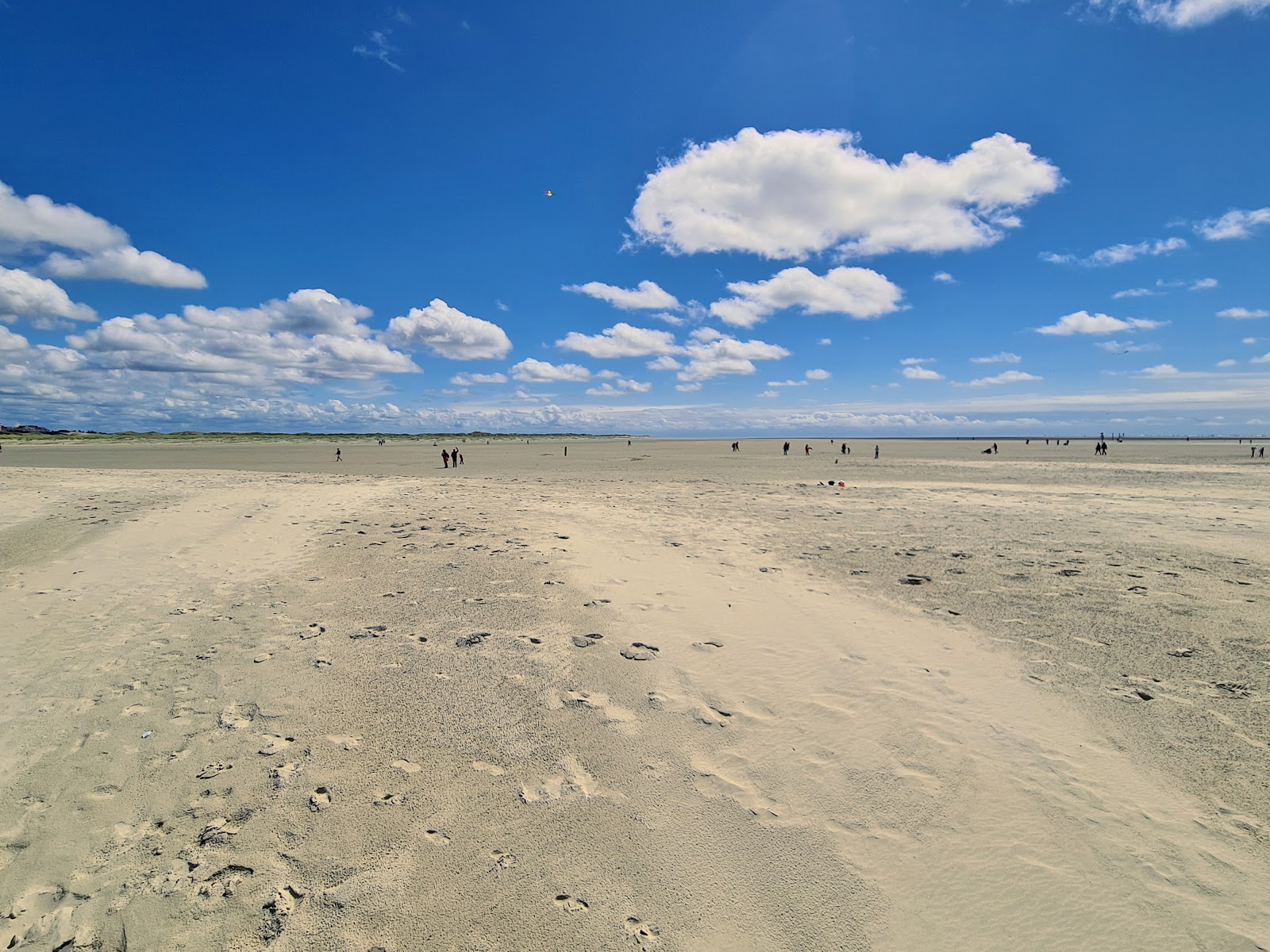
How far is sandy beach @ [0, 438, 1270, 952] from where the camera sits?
328 cm

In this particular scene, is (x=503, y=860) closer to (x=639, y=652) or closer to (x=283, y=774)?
(x=283, y=774)

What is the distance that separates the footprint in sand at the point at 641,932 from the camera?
308cm

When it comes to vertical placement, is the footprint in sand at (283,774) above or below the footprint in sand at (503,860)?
above

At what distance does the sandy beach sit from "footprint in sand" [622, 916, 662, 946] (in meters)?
0.02

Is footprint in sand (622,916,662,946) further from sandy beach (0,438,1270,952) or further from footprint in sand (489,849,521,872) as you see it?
footprint in sand (489,849,521,872)

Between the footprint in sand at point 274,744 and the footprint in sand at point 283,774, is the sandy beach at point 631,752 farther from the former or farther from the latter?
the footprint in sand at point 274,744

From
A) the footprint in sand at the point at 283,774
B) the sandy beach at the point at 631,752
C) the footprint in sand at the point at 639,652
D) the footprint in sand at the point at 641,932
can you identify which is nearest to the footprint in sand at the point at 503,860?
the sandy beach at the point at 631,752

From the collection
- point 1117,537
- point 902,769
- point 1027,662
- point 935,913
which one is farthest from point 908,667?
point 1117,537

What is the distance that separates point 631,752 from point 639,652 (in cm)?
215

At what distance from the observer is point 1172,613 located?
824cm

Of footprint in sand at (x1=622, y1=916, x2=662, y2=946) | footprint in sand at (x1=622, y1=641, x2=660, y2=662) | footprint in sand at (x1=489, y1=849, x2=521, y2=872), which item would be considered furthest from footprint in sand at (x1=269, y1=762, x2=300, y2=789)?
footprint in sand at (x1=622, y1=641, x2=660, y2=662)

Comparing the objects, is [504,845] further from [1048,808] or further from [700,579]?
[700,579]

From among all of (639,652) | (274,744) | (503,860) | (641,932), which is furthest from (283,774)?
(639,652)

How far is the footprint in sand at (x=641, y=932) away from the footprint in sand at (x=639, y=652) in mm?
3576
